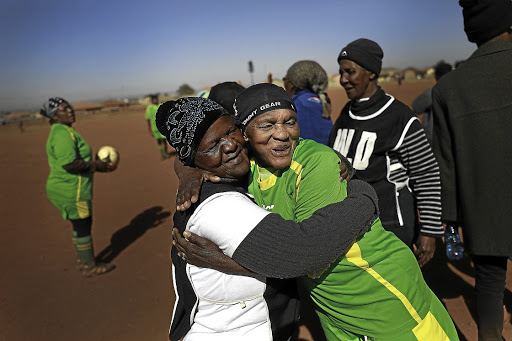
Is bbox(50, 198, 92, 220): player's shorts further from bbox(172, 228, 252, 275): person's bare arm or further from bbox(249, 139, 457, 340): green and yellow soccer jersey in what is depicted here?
bbox(249, 139, 457, 340): green and yellow soccer jersey

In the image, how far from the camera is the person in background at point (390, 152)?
2559 millimetres

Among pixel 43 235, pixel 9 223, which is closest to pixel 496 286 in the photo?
pixel 43 235

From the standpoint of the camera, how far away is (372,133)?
8.64ft

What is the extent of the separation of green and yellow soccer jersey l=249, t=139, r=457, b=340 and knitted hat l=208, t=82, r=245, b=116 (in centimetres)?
93

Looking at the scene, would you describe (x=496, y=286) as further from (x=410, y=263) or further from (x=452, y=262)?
(x=452, y=262)

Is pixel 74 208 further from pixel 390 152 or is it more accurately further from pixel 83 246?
pixel 390 152

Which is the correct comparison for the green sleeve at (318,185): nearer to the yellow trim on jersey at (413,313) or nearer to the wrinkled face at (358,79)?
the yellow trim on jersey at (413,313)

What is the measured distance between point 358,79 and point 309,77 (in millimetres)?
1351

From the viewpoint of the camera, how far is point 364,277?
4.81ft

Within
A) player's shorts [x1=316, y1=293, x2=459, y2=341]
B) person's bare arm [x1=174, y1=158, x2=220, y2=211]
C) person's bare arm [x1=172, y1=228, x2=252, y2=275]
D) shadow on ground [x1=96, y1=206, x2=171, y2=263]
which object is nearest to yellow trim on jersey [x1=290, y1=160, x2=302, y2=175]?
person's bare arm [x1=174, y1=158, x2=220, y2=211]

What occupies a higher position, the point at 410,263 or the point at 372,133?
the point at 372,133

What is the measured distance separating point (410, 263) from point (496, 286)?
128 cm

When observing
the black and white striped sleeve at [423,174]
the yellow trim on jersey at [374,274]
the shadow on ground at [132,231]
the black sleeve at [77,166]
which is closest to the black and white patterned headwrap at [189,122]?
the yellow trim on jersey at [374,274]

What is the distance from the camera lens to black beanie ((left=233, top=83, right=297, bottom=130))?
5.54 ft
